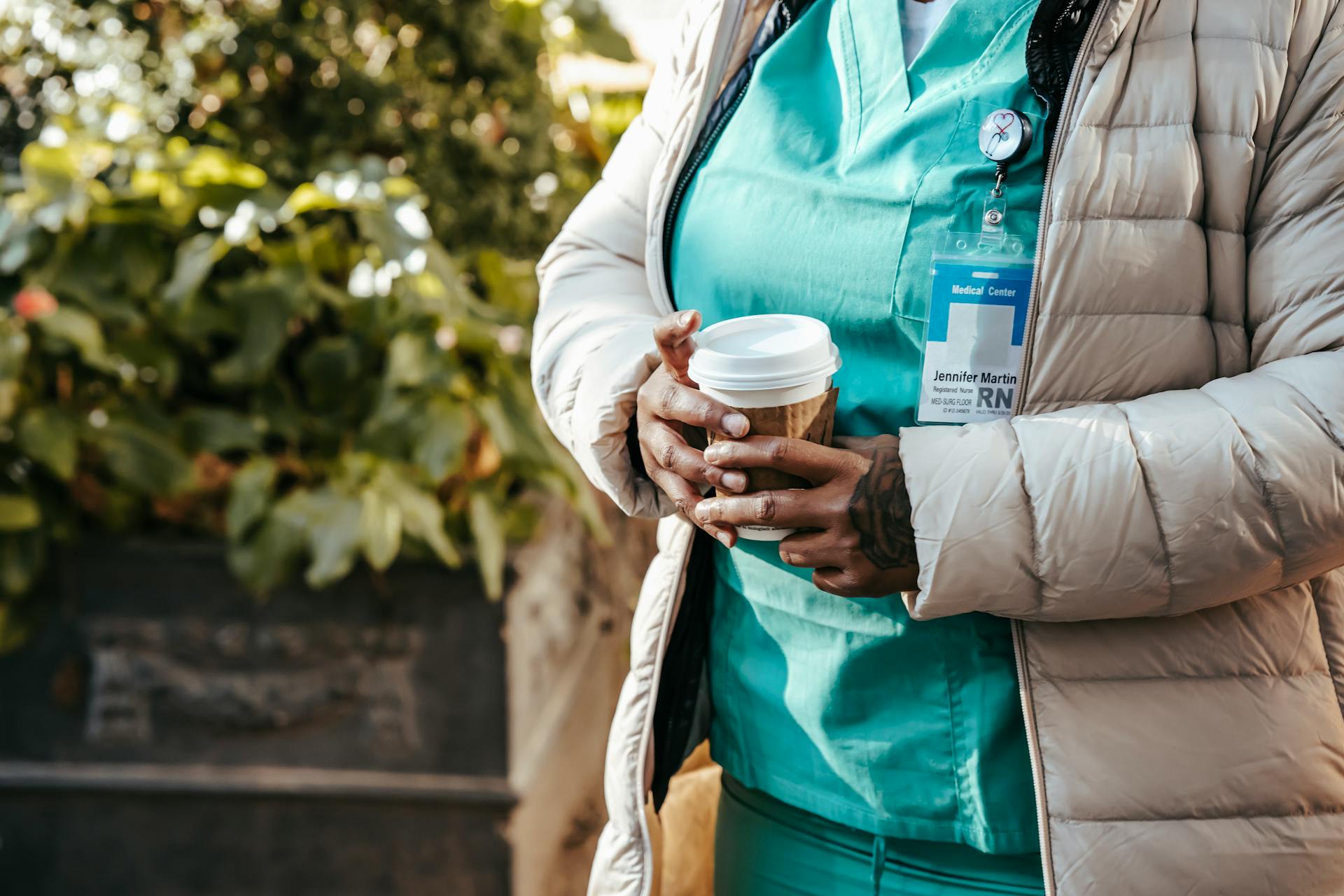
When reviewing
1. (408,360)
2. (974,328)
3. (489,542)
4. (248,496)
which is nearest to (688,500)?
(974,328)

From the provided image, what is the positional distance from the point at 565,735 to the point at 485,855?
1.05 ft

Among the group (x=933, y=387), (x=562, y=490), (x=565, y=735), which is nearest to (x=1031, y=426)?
(x=933, y=387)

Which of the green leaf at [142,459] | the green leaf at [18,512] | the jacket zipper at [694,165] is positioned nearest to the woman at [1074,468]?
the jacket zipper at [694,165]

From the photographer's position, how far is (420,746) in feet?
6.48

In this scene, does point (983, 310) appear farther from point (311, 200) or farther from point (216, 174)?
point (216, 174)

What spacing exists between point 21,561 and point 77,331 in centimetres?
43

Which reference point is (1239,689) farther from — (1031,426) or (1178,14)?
(1178,14)

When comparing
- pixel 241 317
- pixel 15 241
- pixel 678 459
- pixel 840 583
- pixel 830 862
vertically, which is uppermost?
pixel 15 241

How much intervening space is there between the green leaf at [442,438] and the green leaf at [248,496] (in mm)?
269

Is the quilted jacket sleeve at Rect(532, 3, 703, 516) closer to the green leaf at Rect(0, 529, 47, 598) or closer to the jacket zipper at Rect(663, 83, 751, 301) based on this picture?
the jacket zipper at Rect(663, 83, 751, 301)

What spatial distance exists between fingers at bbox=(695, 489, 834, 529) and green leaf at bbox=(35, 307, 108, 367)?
1.55 m

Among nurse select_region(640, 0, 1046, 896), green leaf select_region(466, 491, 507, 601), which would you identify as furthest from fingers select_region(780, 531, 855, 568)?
green leaf select_region(466, 491, 507, 601)

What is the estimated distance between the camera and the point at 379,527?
6.12ft

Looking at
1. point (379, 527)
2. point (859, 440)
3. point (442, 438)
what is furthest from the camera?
point (442, 438)
